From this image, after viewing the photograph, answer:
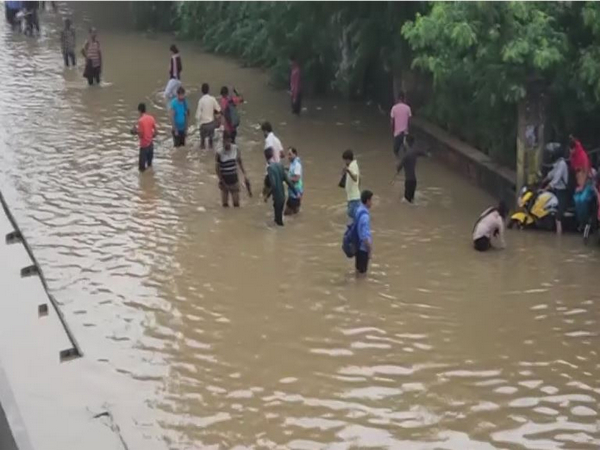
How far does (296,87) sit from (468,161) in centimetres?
548

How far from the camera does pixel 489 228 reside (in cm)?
1438

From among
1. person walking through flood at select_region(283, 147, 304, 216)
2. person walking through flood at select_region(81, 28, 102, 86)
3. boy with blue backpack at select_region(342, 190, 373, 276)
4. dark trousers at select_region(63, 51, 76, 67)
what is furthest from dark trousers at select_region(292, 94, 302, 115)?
boy with blue backpack at select_region(342, 190, 373, 276)

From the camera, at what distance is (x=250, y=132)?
21266 millimetres

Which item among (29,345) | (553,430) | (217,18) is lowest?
(553,430)

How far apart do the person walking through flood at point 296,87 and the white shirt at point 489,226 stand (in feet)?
28.4

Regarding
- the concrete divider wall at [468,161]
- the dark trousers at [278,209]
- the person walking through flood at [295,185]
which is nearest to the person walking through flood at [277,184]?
the dark trousers at [278,209]

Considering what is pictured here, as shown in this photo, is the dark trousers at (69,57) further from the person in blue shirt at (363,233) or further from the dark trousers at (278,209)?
the person in blue shirt at (363,233)

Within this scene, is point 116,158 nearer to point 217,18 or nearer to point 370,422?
point 370,422

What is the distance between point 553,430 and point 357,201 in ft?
19.8

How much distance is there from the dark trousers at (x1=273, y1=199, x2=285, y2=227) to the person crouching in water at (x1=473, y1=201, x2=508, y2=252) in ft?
8.94

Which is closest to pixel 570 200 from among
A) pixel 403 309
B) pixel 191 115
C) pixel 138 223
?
pixel 403 309

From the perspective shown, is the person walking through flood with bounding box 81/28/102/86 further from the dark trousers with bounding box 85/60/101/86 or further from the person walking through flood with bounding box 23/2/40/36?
the person walking through flood with bounding box 23/2/40/36

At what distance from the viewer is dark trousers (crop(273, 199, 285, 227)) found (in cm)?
1531

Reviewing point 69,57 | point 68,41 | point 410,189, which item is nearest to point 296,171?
point 410,189
